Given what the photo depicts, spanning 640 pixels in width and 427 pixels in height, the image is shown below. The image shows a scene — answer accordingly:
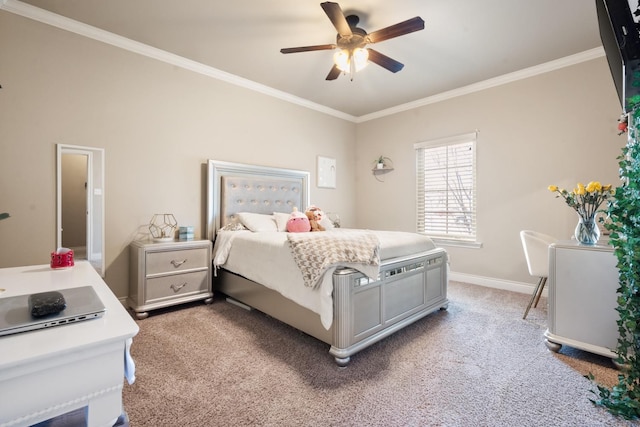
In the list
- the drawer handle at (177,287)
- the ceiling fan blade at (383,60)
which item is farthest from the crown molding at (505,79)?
the drawer handle at (177,287)

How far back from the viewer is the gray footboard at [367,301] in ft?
6.44

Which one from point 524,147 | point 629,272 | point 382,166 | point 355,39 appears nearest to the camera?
point 629,272

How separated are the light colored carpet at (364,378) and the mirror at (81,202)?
976 millimetres

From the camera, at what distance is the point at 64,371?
637 mm

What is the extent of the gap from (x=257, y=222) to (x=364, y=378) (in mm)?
2121

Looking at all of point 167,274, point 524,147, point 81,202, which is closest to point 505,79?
point 524,147

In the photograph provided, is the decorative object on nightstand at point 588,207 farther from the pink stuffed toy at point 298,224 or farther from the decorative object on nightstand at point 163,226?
the decorative object on nightstand at point 163,226

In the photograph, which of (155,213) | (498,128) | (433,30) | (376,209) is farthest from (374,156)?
(155,213)

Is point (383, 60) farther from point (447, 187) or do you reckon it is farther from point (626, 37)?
point (447, 187)

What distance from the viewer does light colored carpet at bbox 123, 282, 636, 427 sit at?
150 centimetres

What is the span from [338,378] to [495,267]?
3.02 metres

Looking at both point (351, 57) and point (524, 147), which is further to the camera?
point (524, 147)

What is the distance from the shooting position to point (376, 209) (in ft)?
17.0

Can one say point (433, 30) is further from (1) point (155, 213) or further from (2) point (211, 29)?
A: (1) point (155, 213)
